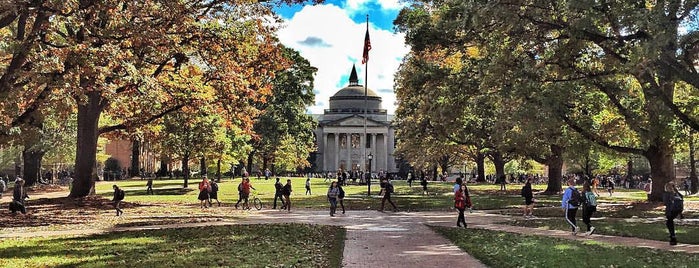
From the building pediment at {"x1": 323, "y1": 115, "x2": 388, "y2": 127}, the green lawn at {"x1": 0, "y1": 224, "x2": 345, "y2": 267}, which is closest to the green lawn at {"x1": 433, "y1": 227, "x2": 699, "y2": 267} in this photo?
the green lawn at {"x1": 0, "y1": 224, "x2": 345, "y2": 267}

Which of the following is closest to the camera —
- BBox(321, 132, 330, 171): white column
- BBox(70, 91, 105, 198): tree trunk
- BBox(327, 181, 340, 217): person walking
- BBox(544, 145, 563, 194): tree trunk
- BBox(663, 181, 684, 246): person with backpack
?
BBox(663, 181, 684, 246): person with backpack

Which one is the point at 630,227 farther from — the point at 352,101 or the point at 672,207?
the point at 352,101

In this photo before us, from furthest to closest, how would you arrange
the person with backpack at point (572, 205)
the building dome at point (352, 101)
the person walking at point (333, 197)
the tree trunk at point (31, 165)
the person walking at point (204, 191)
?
the building dome at point (352, 101) → the tree trunk at point (31, 165) → the person walking at point (204, 191) → the person walking at point (333, 197) → the person with backpack at point (572, 205)

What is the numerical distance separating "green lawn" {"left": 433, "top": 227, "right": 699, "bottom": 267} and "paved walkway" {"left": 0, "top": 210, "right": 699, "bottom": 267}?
526 mm

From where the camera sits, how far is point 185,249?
13.2 m

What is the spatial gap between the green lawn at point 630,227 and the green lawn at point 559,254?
2624 millimetres

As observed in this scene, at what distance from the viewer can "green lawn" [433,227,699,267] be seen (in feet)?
37.9

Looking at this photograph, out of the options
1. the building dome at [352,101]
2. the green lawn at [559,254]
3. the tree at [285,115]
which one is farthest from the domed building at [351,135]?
the green lawn at [559,254]

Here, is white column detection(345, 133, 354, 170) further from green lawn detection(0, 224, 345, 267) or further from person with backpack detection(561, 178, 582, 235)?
person with backpack detection(561, 178, 582, 235)

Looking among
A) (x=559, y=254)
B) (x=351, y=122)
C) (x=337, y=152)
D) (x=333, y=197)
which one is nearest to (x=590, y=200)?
(x=559, y=254)

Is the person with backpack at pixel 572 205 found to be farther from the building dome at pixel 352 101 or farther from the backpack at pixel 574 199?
the building dome at pixel 352 101

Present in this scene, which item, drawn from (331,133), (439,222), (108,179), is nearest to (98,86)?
(439,222)

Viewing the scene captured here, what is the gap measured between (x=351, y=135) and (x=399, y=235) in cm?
11225

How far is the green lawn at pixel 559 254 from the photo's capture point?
37.9 ft
